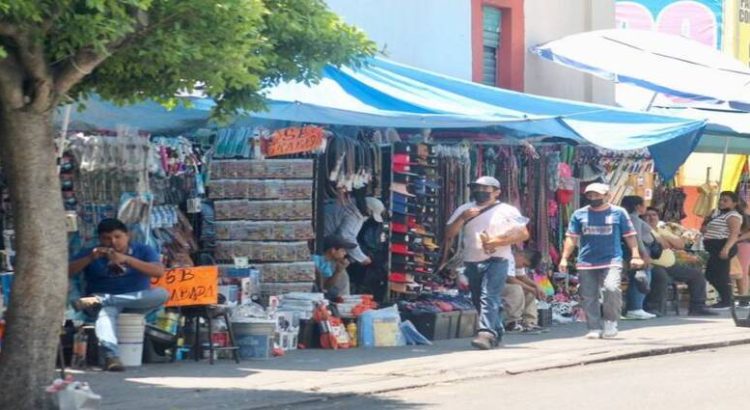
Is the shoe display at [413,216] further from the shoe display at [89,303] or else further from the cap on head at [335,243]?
the shoe display at [89,303]

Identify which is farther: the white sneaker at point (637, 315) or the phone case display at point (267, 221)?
the white sneaker at point (637, 315)

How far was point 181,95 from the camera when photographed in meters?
12.2

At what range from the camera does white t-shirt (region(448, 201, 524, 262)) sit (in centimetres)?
1568

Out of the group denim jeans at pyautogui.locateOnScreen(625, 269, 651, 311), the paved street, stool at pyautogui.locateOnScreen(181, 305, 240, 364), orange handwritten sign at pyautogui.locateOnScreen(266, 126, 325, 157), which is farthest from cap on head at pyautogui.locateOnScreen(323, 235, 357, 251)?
denim jeans at pyautogui.locateOnScreen(625, 269, 651, 311)

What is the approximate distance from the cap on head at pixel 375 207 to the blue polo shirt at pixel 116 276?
365 cm

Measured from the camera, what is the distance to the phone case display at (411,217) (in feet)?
56.6

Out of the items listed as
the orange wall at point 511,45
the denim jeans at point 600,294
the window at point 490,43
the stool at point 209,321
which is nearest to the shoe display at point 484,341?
the denim jeans at point 600,294

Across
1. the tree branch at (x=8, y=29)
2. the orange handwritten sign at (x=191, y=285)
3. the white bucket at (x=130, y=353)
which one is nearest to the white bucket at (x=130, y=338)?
the white bucket at (x=130, y=353)

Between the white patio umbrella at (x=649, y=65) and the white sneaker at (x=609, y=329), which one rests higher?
the white patio umbrella at (x=649, y=65)

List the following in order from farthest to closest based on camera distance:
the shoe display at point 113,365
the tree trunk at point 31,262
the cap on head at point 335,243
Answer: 1. the cap on head at point 335,243
2. the shoe display at point 113,365
3. the tree trunk at point 31,262

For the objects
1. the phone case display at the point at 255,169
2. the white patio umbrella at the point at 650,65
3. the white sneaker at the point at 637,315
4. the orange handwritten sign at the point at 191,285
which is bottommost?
the white sneaker at the point at 637,315

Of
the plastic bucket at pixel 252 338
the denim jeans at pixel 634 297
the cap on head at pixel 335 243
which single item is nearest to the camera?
the plastic bucket at pixel 252 338

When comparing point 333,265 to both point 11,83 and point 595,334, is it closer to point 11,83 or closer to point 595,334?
point 595,334

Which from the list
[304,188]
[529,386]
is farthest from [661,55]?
[529,386]
